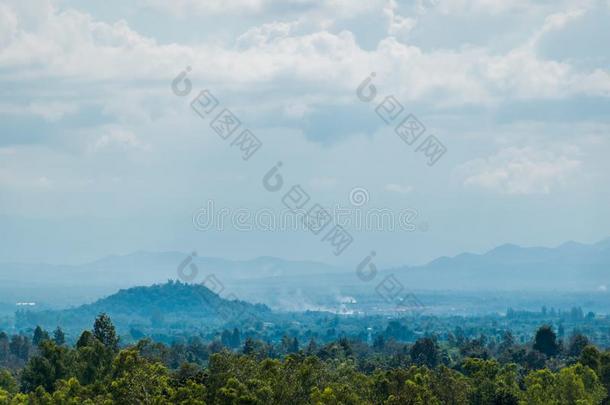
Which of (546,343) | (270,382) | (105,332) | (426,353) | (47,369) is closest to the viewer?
(270,382)

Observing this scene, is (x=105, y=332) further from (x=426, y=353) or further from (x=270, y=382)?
(x=270, y=382)

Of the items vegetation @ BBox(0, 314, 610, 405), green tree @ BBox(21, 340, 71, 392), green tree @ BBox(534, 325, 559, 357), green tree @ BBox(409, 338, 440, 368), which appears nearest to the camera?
vegetation @ BBox(0, 314, 610, 405)

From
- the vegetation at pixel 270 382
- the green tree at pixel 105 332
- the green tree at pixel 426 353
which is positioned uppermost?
the green tree at pixel 105 332

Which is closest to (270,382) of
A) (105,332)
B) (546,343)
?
(105,332)

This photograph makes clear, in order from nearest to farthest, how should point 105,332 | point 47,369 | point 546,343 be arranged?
point 47,369 → point 105,332 → point 546,343

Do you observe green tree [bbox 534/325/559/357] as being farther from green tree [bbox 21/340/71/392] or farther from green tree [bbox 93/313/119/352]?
green tree [bbox 21/340/71/392]

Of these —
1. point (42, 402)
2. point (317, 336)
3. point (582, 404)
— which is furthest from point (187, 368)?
point (317, 336)

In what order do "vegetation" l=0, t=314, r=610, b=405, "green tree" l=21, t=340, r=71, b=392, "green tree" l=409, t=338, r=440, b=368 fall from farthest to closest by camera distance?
"green tree" l=409, t=338, r=440, b=368
"green tree" l=21, t=340, r=71, b=392
"vegetation" l=0, t=314, r=610, b=405

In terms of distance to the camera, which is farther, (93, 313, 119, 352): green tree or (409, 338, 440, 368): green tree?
(409, 338, 440, 368): green tree

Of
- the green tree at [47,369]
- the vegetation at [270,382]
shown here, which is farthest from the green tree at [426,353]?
the green tree at [47,369]

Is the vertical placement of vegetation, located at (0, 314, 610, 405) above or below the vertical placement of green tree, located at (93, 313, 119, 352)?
below

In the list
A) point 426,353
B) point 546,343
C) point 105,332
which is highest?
point 105,332

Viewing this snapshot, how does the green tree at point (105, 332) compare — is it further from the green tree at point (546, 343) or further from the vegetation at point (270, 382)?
the green tree at point (546, 343)

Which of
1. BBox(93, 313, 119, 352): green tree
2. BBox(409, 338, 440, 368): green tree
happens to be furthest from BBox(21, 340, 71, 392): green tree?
BBox(409, 338, 440, 368): green tree
